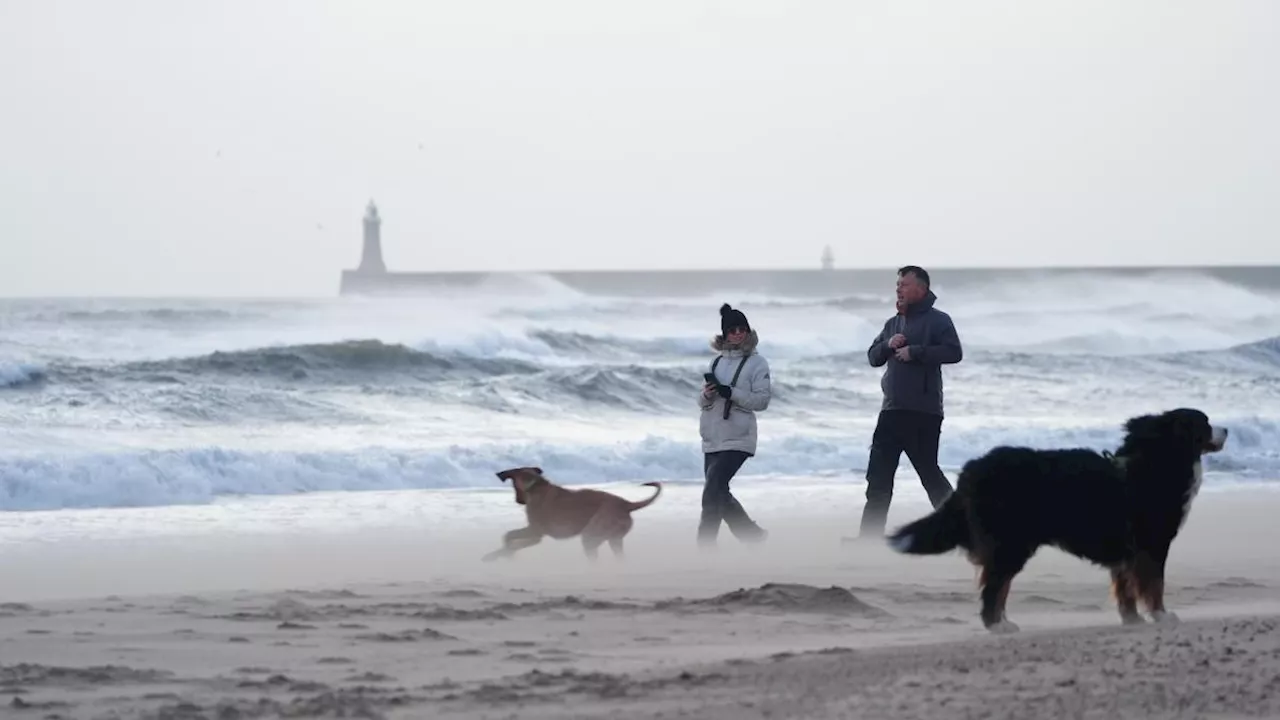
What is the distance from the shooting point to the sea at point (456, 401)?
507 inches

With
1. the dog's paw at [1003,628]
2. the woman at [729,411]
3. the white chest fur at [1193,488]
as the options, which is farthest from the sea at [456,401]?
the white chest fur at [1193,488]

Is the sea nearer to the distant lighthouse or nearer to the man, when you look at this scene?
the man

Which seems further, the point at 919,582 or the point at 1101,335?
the point at 1101,335

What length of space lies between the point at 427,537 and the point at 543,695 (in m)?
4.85

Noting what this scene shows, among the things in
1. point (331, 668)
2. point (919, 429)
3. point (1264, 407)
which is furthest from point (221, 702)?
point (1264, 407)

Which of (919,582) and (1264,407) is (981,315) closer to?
(1264,407)

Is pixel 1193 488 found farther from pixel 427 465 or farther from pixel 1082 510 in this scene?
pixel 427 465

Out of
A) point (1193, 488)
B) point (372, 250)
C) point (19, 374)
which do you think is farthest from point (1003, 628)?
point (372, 250)

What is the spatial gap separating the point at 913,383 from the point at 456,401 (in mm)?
11189

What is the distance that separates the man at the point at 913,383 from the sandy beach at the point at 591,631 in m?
0.46

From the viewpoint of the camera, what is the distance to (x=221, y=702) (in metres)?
4.91

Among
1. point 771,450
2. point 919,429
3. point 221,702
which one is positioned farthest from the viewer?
point 771,450

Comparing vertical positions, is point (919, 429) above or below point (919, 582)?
above

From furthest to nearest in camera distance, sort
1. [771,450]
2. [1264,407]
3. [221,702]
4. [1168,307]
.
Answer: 1. [1168,307]
2. [1264,407]
3. [771,450]
4. [221,702]
